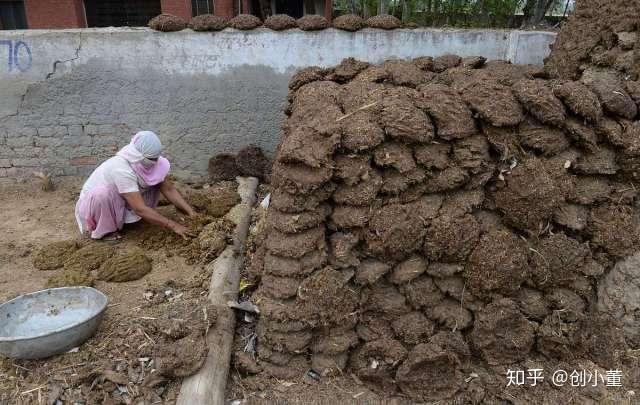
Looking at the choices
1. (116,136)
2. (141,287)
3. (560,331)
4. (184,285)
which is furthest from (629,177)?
(116,136)

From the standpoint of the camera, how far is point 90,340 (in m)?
2.85

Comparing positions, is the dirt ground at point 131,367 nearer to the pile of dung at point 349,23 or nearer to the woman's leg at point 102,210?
the woman's leg at point 102,210

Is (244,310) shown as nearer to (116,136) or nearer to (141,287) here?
(141,287)

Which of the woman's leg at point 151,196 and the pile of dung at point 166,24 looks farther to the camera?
the pile of dung at point 166,24

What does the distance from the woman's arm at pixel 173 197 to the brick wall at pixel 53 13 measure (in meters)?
6.54

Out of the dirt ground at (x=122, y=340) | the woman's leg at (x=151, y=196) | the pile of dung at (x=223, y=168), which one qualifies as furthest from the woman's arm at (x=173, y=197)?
the pile of dung at (x=223, y=168)

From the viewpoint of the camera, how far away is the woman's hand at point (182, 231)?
13.3 feet

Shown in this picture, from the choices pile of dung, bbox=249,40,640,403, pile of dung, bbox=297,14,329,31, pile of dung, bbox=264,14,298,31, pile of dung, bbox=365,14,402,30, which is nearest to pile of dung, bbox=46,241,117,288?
pile of dung, bbox=249,40,640,403

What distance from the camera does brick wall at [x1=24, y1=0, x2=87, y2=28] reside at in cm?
895

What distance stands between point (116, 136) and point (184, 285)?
273 centimetres

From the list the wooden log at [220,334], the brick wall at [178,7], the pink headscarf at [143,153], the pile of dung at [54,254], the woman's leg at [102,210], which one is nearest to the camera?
the wooden log at [220,334]

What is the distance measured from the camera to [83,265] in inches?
147

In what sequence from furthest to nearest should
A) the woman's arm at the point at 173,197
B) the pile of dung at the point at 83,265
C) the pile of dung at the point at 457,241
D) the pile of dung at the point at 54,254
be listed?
the woman's arm at the point at 173,197 → the pile of dung at the point at 54,254 → the pile of dung at the point at 83,265 → the pile of dung at the point at 457,241

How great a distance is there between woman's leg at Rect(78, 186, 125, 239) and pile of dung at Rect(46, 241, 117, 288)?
156 millimetres
